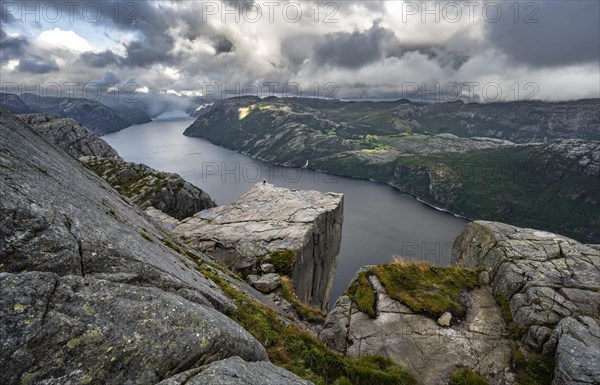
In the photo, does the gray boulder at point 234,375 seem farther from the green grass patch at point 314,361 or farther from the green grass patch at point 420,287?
the green grass patch at point 420,287

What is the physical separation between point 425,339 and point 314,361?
326 inches

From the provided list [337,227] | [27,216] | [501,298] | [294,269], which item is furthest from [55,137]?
[501,298]

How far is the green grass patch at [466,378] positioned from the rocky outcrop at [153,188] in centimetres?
4954

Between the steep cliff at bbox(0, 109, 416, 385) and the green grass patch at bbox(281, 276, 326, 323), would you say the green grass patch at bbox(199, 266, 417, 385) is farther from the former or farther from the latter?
the green grass patch at bbox(281, 276, 326, 323)

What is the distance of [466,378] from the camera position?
48.9ft

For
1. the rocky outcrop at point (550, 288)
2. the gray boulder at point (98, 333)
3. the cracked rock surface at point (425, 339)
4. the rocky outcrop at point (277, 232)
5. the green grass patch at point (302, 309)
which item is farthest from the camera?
the rocky outcrop at point (277, 232)

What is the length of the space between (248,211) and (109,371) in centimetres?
3389

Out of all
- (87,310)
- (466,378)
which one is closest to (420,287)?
(466,378)

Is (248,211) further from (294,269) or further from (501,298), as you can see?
(501,298)

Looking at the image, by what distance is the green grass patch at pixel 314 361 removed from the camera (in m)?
12.5

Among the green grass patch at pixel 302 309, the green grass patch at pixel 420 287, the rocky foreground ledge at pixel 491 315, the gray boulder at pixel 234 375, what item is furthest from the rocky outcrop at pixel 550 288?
the gray boulder at pixel 234 375

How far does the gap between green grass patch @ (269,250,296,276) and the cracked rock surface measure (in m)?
9.06

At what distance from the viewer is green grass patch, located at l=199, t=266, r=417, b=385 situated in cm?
1247

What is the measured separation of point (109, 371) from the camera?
6.94 metres
